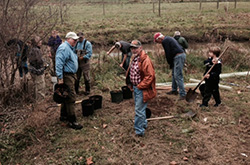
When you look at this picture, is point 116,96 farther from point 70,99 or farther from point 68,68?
point 68,68

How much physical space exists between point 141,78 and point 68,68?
5.55 ft

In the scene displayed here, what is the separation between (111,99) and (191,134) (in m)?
2.79

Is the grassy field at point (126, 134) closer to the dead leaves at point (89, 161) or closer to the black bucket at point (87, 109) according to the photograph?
the dead leaves at point (89, 161)

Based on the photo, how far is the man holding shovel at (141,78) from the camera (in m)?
4.32

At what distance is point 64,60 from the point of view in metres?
4.82

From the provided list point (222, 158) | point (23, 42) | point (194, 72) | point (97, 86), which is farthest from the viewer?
point (194, 72)

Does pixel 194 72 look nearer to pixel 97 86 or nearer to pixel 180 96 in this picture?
pixel 180 96

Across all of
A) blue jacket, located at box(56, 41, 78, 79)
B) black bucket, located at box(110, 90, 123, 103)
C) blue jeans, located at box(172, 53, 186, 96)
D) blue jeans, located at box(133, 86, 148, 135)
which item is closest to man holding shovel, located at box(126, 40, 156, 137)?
blue jeans, located at box(133, 86, 148, 135)

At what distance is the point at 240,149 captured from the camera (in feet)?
14.4

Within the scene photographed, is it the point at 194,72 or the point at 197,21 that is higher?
the point at 197,21

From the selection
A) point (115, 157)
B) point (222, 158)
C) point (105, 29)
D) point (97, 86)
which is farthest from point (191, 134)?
point (105, 29)

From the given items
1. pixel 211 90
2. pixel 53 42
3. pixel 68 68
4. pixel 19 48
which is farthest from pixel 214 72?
pixel 53 42

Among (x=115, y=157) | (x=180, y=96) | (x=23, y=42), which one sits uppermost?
(x=23, y=42)

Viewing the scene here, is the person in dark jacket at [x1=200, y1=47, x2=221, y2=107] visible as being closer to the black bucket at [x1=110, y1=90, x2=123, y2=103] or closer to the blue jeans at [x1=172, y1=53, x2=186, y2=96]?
the blue jeans at [x1=172, y1=53, x2=186, y2=96]
